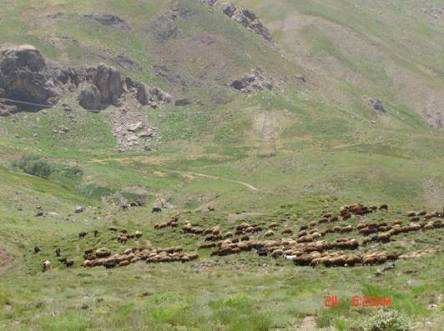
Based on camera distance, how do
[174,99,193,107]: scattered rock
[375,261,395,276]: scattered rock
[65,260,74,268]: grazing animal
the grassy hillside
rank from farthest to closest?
[174,99,193,107]: scattered rock, [65,260,74,268]: grazing animal, [375,261,395,276]: scattered rock, the grassy hillside

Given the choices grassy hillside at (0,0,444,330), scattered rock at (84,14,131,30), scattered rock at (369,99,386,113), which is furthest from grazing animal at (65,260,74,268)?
scattered rock at (369,99,386,113)

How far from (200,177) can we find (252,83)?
62943mm

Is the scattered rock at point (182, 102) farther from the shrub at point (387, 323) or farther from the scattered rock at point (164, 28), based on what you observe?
the shrub at point (387, 323)

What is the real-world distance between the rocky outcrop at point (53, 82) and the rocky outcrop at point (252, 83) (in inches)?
972

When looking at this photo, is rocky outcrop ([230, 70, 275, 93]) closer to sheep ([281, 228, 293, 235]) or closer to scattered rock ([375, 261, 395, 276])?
sheep ([281, 228, 293, 235])

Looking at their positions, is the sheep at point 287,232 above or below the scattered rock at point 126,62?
below

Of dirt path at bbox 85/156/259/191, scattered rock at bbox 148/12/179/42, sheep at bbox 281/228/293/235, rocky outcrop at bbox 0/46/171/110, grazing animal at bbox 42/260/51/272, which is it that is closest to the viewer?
grazing animal at bbox 42/260/51/272

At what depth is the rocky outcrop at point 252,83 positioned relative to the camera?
534 feet

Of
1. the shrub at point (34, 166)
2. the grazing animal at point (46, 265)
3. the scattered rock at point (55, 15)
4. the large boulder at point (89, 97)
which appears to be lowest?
the shrub at point (34, 166)

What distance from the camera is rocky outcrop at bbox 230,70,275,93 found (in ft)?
534

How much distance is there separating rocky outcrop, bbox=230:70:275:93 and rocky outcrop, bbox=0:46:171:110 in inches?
972

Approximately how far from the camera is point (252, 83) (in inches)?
6471
